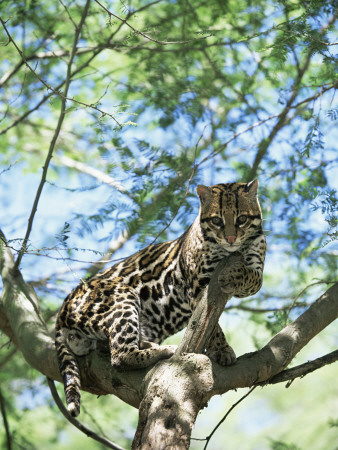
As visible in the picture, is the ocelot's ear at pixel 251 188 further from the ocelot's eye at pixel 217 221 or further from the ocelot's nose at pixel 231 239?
the ocelot's nose at pixel 231 239

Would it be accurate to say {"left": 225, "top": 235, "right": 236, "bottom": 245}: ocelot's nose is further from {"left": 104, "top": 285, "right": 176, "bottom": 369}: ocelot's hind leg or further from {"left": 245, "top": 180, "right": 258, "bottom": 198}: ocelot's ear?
{"left": 104, "top": 285, "right": 176, "bottom": 369}: ocelot's hind leg

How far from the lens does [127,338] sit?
19.8 ft

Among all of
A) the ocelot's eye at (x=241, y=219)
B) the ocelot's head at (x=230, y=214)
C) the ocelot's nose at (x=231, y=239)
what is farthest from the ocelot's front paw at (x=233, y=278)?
the ocelot's eye at (x=241, y=219)

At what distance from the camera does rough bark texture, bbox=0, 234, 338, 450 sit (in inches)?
189

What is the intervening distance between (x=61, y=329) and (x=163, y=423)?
219 centimetres

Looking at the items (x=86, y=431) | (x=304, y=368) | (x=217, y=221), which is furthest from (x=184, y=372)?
(x=86, y=431)

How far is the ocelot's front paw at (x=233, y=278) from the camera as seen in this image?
18.3 feet

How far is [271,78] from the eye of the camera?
29.1 ft

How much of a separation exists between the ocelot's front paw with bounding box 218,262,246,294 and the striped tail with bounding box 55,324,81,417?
66.6 inches

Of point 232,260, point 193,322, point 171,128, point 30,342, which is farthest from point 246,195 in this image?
point 171,128

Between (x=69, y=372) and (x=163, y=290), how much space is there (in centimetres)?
141

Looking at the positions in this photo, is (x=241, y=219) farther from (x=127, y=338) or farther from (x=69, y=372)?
(x=69, y=372)

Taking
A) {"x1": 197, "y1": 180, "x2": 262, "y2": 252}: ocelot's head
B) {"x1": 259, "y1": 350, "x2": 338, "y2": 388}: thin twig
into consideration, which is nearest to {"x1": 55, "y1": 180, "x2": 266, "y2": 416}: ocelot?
{"x1": 197, "y1": 180, "x2": 262, "y2": 252}: ocelot's head

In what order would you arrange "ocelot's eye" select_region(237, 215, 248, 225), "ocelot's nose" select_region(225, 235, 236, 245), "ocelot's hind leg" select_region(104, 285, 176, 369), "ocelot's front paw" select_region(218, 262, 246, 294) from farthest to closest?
"ocelot's eye" select_region(237, 215, 248, 225) → "ocelot's nose" select_region(225, 235, 236, 245) → "ocelot's hind leg" select_region(104, 285, 176, 369) → "ocelot's front paw" select_region(218, 262, 246, 294)
